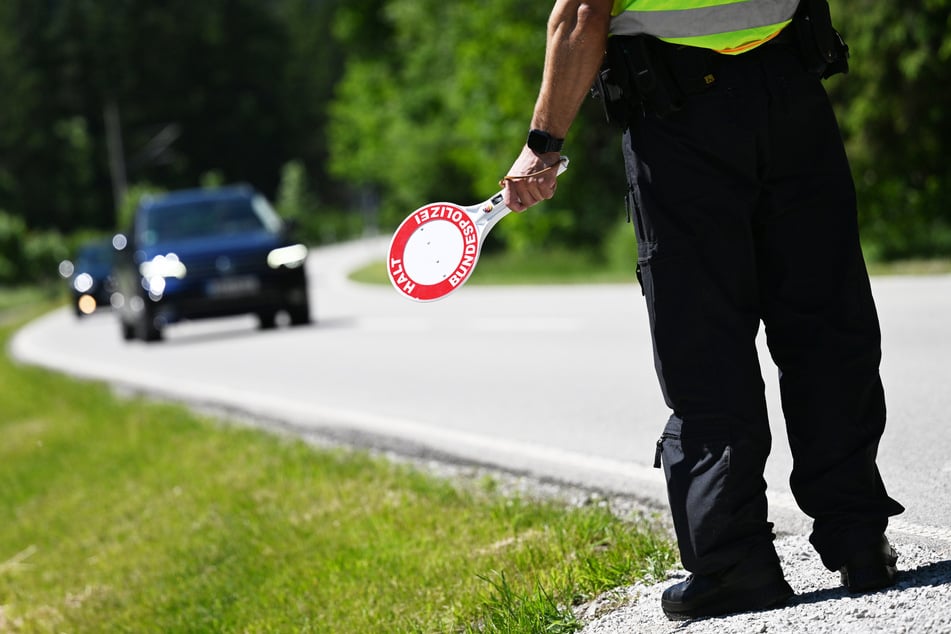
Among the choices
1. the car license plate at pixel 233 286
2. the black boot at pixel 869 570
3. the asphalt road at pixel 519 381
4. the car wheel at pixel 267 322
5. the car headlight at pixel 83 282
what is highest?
the black boot at pixel 869 570

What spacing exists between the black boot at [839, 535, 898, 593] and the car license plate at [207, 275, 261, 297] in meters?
13.4

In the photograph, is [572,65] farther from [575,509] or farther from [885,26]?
[885,26]

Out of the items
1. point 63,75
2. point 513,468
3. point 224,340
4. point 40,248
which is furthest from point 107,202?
point 513,468

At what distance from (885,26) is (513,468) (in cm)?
1387

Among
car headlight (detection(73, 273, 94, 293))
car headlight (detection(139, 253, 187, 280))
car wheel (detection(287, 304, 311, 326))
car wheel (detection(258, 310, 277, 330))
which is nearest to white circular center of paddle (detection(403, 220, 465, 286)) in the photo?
car headlight (detection(139, 253, 187, 280))

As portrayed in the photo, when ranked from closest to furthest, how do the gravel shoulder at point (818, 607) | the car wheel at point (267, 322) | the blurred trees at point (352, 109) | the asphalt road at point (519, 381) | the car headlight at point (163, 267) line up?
the gravel shoulder at point (818, 607) → the asphalt road at point (519, 381) → the car headlight at point (163, 267) → the car wheel at point (267, 322) → the blurred trees at point (352, 109)

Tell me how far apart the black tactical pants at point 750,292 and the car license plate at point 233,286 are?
1317 centimetres

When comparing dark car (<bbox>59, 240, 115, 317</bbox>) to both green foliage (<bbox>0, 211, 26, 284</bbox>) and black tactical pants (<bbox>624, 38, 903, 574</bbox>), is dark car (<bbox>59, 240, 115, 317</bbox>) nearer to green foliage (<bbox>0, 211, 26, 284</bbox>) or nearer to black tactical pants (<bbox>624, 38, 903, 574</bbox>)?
black tactical pants (<bbox>624, 38, 903, 574</bbox>)

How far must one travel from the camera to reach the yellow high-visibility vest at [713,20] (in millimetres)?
3195

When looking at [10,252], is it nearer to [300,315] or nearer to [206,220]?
[206,220]

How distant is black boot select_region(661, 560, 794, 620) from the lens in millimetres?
3279

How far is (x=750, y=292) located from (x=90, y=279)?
28971mm

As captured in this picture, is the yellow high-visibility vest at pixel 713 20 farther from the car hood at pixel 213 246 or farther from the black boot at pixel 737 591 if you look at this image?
the car hood at pixel 213 246

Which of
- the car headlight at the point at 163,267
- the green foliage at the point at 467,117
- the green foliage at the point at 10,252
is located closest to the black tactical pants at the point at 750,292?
the car headlight at the point at 163,267
